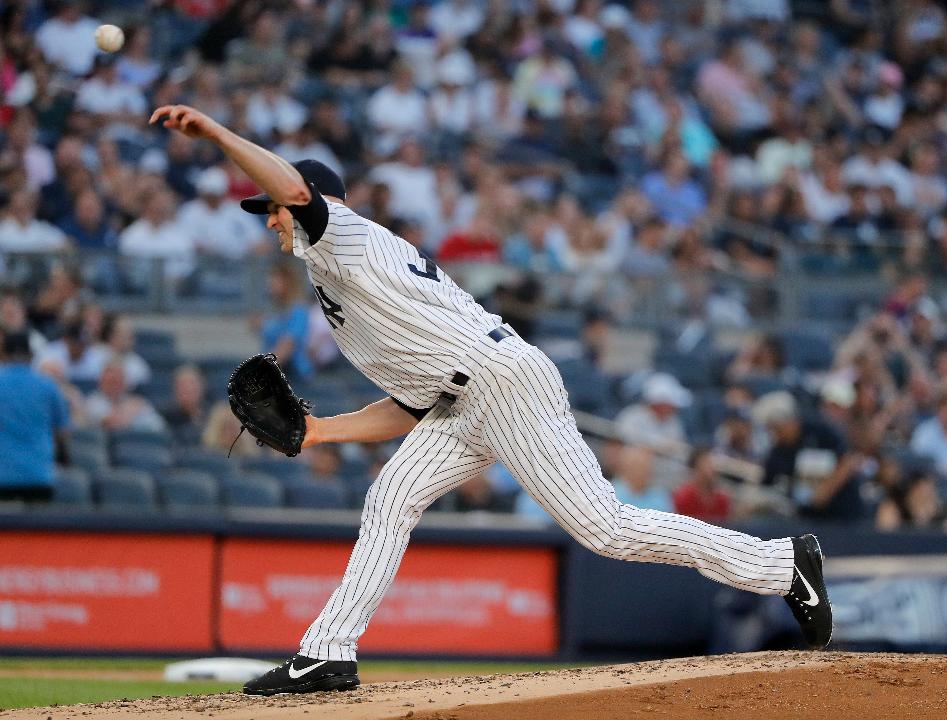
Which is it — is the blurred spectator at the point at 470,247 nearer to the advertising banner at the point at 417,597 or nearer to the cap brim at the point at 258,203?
the advertising banner at the point at 417,597

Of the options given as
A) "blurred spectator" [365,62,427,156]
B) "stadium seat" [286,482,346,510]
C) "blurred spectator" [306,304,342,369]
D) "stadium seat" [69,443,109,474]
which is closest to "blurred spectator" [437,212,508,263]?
"blurred spectator" [306,304,342,369]

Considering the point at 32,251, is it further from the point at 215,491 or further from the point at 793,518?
the point at 793,518

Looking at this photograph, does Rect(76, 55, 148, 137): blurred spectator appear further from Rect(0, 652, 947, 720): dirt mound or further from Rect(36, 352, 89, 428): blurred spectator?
Rect(0, 652, 947, 720): dirt mound

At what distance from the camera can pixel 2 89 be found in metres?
12.6

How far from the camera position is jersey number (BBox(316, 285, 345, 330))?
17.4 ft

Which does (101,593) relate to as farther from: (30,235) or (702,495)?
(702,495)

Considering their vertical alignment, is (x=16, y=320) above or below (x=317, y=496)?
above

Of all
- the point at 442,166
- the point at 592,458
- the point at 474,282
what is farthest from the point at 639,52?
the point at 592,458

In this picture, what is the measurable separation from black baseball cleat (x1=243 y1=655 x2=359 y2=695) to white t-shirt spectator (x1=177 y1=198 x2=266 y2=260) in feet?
23.1

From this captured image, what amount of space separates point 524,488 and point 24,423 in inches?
188

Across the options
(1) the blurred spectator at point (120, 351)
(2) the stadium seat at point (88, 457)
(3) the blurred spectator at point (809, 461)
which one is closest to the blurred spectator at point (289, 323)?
(1) the blurred spectator at point (120, 351)

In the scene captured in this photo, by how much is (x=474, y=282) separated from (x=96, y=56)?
4.09 metres

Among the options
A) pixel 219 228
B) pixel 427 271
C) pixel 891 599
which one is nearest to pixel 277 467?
pixel 219 228

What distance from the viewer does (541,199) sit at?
1351cm
